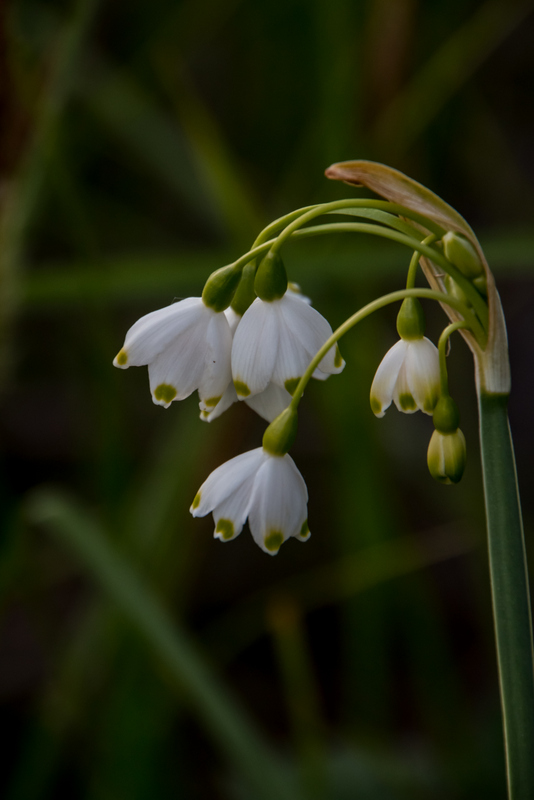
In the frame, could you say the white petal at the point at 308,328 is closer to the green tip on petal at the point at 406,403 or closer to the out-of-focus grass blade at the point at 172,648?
the green tip on petal at the point at 406,403

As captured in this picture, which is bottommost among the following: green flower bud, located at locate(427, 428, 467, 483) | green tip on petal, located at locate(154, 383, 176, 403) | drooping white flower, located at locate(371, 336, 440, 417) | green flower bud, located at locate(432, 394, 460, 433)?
green flower bud, located at locate(427, 428, 467, 483)

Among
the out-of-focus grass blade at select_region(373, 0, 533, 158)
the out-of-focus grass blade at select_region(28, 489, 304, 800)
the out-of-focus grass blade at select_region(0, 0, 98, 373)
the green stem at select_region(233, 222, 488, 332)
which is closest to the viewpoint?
the green stem at select_region(233, 222, 488, 332)

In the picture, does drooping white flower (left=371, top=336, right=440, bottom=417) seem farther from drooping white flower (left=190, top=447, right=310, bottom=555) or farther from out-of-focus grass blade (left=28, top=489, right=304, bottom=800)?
out-of-focus grass blade (left=28, top=489, right=304, bottom=800)

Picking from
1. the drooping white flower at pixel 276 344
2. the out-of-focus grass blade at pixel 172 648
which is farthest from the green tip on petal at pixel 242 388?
the out-of-focus grass blade at pixel 172 648

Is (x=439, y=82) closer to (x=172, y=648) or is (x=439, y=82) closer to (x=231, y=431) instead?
(x=231, y=431)

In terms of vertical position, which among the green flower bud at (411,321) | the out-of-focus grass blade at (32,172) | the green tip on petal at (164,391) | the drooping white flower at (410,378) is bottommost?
the drooping white flower at (410,378)

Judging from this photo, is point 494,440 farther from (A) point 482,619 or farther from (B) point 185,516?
(A) point 482,619

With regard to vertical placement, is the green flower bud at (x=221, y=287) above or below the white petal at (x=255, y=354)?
above

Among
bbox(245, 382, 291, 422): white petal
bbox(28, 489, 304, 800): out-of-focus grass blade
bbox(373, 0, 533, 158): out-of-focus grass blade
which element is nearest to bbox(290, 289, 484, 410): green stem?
bbox(245, 382, 291, 422): white petal
